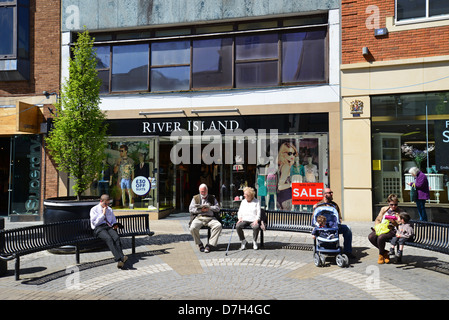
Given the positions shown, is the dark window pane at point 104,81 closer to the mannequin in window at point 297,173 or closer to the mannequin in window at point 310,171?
the mannequin in window at point 297,173

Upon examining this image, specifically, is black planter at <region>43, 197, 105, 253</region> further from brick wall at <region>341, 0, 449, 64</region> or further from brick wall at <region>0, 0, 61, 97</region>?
brick wall at <region>341, 0, 449, 64</region>

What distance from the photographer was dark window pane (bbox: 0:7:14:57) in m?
13.6

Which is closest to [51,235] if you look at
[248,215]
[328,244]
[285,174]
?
[248,215]

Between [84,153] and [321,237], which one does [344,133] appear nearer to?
[321,237]

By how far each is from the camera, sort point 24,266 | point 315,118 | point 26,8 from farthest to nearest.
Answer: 1. point 26,8
2. point 315,118
3. point 24,266

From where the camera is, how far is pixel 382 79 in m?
11.5

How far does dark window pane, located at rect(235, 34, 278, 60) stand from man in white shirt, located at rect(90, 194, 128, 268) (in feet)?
26.1

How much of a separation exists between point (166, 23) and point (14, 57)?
5888 mm

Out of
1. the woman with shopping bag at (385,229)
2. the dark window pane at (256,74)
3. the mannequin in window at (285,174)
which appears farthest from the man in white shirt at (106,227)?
the dark window pane at (256,74)

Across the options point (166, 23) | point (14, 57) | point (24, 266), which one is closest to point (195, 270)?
point (24, 266)

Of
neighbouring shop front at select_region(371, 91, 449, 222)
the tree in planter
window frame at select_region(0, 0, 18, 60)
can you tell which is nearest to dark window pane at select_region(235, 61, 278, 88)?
neighbouring shop front at select_region(371, 91, 449, 222)

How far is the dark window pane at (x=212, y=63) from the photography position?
13055 millimetres

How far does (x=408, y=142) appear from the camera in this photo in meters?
11.4

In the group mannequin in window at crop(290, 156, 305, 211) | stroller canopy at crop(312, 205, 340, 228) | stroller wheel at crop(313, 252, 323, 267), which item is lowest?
stroller wheel at crop(313, 252, 323, 267)
